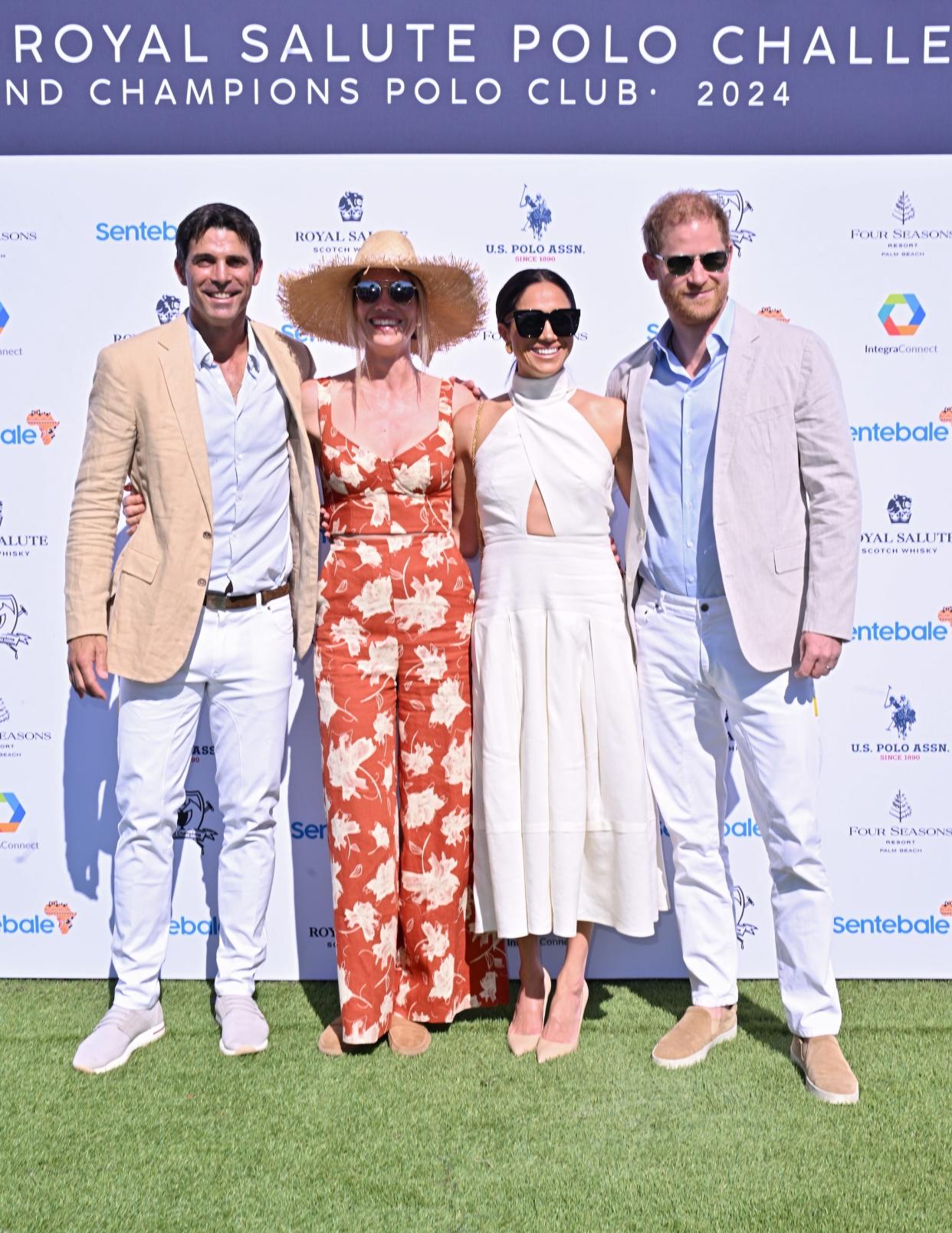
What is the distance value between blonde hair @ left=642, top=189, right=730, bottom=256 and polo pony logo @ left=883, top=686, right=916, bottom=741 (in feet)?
5.56

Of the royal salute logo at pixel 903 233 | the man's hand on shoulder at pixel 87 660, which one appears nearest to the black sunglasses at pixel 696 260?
the royal salute logo at pixel 903 233

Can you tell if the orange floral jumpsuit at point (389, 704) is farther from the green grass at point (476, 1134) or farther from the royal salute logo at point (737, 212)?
the royal salute logo at point (737, 212)

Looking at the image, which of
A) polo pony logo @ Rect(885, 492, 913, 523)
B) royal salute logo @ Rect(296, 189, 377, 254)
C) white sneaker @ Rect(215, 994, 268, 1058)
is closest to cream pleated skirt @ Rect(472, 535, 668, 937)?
white sneaker @ Rect(215, 994, 268, 1058)

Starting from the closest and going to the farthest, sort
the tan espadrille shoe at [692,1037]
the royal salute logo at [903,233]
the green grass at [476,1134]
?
the green grass at [476,1134]
the tan espadrille shoe at [692,1037]
the royal salute logo at [903,233]

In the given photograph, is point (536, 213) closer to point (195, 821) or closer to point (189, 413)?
point (189, 413)

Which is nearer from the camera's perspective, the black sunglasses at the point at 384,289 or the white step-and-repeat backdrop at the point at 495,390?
the black sunglasses at the point at 384,289

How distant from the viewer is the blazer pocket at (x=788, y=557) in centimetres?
300

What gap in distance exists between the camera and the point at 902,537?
3.80m

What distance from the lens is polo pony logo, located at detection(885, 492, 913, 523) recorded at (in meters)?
3.78

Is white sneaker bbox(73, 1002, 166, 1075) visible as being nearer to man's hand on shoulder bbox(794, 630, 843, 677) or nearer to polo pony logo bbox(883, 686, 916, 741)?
man's hand on shoulder bbox(794, 630, 843, 677)

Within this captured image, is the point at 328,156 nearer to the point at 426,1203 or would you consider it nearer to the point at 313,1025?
the point at 313,1025

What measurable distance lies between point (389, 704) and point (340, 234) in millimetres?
1668

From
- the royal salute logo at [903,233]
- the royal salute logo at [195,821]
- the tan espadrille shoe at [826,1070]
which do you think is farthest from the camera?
the royal salute logo at [195,821]

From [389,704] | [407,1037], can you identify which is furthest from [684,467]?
[407,1037]
